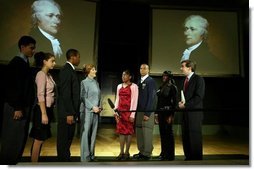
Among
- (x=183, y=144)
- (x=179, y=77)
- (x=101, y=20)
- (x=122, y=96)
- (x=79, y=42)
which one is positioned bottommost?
(x=183, y=144)

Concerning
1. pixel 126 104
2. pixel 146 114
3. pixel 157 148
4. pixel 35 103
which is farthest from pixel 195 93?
pixel 35 103

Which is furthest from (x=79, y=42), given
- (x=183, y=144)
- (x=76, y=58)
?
(x=183, y=144)

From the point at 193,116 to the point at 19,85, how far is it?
1.74 meters

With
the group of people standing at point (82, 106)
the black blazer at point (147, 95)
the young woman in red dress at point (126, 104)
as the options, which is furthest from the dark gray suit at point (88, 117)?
the black blazer at point (147, 95)

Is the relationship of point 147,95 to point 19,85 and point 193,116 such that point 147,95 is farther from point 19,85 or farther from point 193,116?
point 19,85

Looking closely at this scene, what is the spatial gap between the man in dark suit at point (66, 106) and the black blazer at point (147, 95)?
2.22 ft

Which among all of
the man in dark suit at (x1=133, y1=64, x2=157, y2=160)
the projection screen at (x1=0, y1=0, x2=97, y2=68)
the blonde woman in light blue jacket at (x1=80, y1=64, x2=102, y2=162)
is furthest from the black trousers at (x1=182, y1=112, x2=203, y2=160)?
the projection screen at (x1=0, y1=0, x2=97, y2=68)

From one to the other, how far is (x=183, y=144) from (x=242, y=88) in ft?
2.98

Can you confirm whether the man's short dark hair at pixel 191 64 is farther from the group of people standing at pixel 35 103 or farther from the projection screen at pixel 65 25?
the group of people standing at pixel 35 103

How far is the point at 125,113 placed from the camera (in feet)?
8.38

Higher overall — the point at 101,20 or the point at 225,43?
the point at 101,20

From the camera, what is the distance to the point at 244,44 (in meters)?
2.72

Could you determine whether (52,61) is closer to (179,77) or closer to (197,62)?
(179,77)

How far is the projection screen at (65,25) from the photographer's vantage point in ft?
8.98
